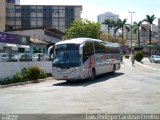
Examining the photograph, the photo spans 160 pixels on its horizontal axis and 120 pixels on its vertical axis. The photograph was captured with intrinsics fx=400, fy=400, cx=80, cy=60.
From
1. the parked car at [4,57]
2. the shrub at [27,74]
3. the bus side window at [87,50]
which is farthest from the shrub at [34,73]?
the bus side window at [87,50]

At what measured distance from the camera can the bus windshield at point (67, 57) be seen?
86.6 feet

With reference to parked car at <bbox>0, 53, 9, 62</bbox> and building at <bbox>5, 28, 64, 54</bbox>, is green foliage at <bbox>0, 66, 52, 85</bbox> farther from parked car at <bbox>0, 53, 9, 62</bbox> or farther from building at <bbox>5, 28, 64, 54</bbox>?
building at <bbox>5, 28, 64, 54</bbox>

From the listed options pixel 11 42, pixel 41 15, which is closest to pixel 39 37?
pixel 11 42

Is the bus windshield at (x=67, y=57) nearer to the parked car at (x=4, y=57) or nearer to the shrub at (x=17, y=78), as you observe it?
the shrub at (x=17, y=78)

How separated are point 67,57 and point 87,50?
202 cm

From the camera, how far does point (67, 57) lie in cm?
2656

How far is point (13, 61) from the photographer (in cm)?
2864

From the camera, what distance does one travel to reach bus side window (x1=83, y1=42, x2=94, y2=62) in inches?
1072

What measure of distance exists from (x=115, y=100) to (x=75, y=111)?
332cm

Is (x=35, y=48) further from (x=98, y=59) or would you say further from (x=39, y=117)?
(x=39, y=117)

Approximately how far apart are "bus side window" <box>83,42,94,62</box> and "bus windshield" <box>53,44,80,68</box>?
697 millimetres

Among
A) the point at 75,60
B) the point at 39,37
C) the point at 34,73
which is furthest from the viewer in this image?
the point at 39,37

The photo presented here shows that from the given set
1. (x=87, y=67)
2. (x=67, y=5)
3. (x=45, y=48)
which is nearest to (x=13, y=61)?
(x=87, y=67)

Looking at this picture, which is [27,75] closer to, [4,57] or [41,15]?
[4,57]
